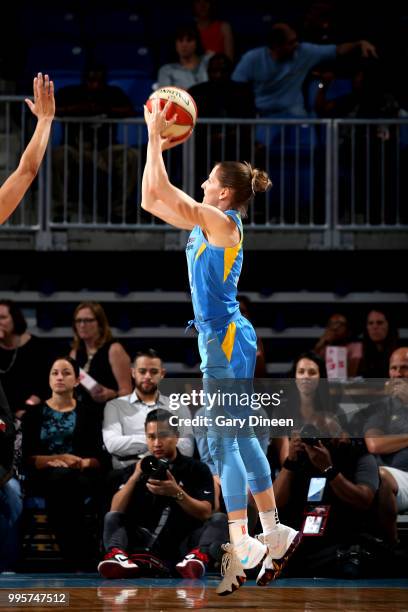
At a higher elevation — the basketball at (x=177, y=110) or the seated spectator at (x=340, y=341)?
the basketball at (x=177, y=110)

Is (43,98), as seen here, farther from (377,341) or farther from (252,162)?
(252,162)

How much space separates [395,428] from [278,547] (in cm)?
221

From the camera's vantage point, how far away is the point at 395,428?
27.8 feet

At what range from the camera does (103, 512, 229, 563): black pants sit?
8109 mm

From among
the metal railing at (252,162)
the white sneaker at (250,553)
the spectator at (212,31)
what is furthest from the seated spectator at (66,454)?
the spectator at (212,31)

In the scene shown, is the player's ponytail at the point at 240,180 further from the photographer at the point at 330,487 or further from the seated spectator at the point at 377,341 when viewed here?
the seated spectator at the point at 377,341

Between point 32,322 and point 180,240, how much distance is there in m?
1.62

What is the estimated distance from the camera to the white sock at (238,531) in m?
6.39

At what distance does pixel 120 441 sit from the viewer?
870 centimetres

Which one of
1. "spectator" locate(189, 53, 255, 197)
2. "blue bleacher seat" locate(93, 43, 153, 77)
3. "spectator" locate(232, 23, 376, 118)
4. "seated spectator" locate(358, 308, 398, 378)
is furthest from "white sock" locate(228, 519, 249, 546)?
"blue bleacher seat" locate(93, 43, 153, 77)

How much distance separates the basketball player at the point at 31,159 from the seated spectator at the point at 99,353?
10.7ft

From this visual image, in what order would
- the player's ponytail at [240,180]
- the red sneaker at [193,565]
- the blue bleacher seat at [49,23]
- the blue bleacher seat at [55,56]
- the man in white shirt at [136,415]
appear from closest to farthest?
the player's ponytail at [240,180], the red sneaker at [193,565], the man in white shirt at [136,415], the blue bleacher seat at [55,56], the blue bleacher seat at [49,23]

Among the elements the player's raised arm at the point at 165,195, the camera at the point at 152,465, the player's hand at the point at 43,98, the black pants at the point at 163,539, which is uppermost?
the player's hand at the point at 43,98

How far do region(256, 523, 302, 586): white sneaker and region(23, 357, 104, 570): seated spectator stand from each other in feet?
7.20
